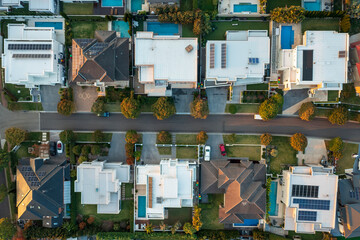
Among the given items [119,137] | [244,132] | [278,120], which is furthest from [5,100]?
[278,120]

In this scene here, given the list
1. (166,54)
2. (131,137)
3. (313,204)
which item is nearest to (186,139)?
(131,137)

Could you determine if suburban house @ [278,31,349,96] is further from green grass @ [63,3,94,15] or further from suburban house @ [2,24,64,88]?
suburban house @ [2,24,64,88]

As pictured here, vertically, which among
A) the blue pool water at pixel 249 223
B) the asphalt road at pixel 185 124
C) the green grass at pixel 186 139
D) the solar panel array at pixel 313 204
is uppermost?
the asphalt road at pixel 185 124

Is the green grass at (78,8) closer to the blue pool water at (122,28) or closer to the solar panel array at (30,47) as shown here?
the blue pool water at (122,28)

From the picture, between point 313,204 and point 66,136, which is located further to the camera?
point 66,136

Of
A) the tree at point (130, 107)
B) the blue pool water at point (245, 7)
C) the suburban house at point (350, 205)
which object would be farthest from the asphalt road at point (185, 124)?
the blue pool water at point (245, 7)

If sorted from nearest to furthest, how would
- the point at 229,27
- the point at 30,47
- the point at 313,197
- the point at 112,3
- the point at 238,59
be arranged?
the point at 238,59 < the point at 30,47 < the point at 313,197 < the point at 112,3 < the point at 229,27

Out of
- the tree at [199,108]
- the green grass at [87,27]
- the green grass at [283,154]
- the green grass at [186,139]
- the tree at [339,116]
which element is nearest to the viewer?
the tree at [199,108]

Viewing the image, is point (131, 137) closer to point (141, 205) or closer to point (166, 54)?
point (141, 205)
